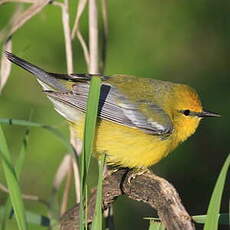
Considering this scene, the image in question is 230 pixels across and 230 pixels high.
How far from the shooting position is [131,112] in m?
3.33

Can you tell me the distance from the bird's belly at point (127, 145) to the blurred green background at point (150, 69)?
43.4 inches

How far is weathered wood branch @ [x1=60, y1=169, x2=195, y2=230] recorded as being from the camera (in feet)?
7.07

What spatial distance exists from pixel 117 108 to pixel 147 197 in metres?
0.83

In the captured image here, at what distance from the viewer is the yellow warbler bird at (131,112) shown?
3.15 metres

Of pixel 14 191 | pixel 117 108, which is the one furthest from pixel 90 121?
pixel 117 108

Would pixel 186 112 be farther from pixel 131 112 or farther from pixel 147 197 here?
pixel 147 197

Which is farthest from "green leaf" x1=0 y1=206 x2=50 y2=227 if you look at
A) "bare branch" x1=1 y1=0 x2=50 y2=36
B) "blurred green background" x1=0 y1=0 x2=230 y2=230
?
"blurred green background" x1=0 y1=0 x2=230 y2=230

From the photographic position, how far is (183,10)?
16.2 feet

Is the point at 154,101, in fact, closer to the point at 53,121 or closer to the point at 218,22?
the point at 53,121

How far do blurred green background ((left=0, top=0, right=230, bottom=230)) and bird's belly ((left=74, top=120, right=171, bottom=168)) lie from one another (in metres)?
1.10

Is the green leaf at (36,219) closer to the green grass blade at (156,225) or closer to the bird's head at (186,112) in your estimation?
the green grass blade at (156,225)

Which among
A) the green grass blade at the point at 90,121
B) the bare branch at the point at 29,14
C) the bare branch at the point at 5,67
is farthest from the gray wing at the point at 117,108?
the green grass blade at the point at 90,121

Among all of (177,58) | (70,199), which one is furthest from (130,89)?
(177,58)

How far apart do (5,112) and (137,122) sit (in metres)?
1.37
